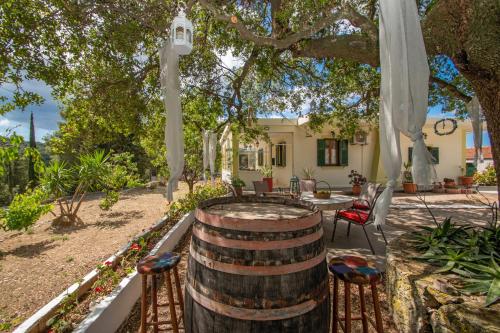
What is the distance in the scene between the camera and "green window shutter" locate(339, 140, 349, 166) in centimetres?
1246

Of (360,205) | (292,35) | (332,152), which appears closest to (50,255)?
(292,35)

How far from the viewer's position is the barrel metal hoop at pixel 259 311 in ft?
4.44

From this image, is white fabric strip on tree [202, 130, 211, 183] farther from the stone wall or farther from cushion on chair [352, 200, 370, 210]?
the stone wall

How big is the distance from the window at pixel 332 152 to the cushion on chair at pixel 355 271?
1089 centimetres

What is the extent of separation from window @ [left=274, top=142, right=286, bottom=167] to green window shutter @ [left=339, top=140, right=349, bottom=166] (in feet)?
9.28

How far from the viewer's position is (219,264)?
4.69ft

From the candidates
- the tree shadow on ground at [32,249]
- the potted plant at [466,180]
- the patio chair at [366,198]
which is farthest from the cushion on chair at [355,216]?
the potted plant at [466,180]

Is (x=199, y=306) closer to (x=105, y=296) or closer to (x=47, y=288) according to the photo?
(x=105, y=296)

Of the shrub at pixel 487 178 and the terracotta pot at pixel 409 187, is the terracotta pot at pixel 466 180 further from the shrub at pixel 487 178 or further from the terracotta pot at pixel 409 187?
the terracotta pot at pixel 409 187

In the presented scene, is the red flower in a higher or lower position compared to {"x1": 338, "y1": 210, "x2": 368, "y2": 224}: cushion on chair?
lower

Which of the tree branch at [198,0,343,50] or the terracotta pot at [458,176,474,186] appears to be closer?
the tree branch at [198,0,343,50]

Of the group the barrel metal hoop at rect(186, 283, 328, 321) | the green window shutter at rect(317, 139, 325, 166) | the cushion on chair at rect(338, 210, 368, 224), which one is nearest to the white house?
the green window shutter at rect(317, 139, 325, 166)

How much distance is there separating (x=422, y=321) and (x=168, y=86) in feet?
11.9

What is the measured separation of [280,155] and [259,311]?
41.6 ft
